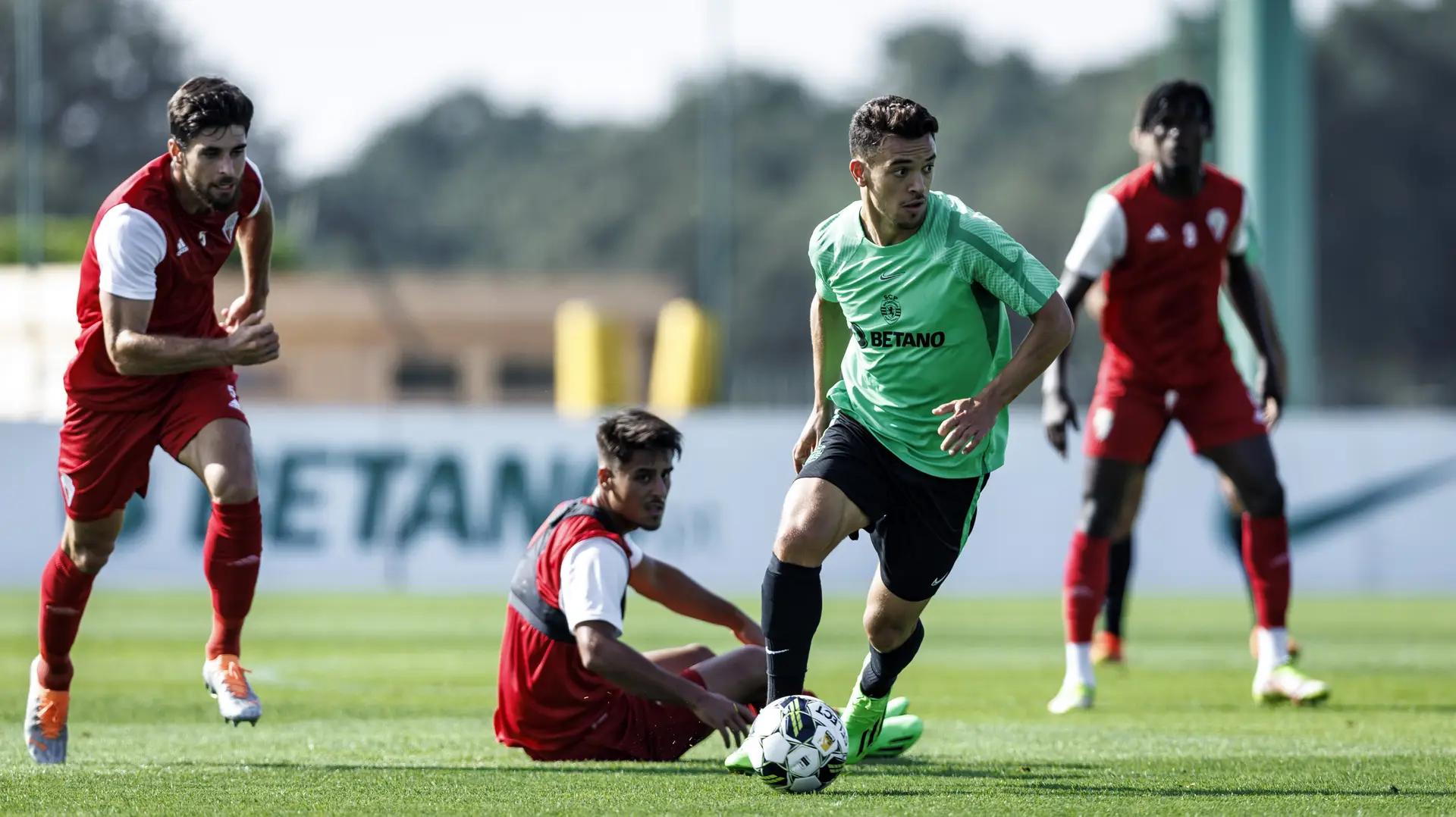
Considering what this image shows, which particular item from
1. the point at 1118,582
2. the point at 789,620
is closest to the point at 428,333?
the point at 1118,582

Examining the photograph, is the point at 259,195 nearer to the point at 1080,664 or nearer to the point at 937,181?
the point at 1080,664

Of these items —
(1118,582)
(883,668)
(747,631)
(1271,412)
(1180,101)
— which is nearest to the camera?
(883,668)

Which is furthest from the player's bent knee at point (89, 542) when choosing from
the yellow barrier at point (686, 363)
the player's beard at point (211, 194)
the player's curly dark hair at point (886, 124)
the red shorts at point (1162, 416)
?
the yellow barrier at point (686, 363)

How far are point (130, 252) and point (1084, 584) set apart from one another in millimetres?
4255

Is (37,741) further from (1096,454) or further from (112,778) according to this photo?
(1096,454)

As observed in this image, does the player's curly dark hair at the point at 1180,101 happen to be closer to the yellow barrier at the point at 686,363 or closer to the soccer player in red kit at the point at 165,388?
the soccer player in red kit at the point at 165,388

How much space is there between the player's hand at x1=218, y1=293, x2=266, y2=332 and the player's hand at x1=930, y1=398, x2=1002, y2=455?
2.70 meters

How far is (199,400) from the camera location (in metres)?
6.38

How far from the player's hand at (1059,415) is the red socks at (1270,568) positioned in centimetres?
94

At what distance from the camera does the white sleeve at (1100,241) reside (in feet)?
26.8

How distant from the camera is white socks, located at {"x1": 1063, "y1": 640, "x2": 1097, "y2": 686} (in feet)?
26.7

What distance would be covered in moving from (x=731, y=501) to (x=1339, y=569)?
17.9 ft

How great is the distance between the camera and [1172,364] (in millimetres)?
8391

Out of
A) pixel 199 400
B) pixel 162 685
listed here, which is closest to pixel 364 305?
pixel 162 685
